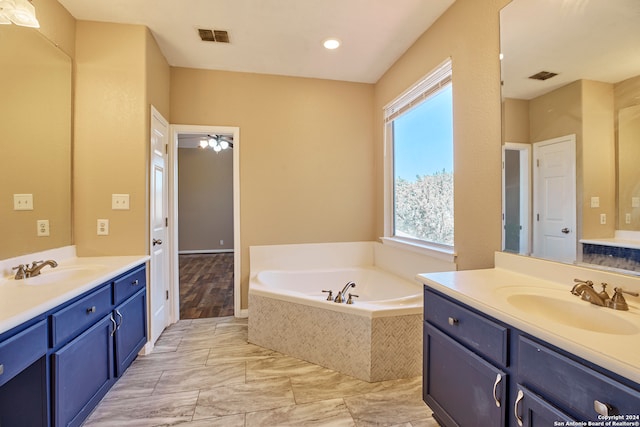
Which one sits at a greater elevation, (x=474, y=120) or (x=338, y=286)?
(x=474, y=120)

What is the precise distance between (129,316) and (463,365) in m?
2.08

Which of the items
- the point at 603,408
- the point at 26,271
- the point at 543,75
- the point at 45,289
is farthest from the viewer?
the point at 26,271

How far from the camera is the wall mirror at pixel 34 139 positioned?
5.29 feet

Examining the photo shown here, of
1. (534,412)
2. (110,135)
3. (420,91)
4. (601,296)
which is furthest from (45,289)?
(420,91)

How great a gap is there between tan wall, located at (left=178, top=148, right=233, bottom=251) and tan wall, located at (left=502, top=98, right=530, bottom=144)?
614cm

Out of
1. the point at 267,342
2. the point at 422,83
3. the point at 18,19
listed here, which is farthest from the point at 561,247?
the point at 18,19

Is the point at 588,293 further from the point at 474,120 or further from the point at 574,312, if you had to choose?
the point at 474,120

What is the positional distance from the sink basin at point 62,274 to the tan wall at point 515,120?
2.56m

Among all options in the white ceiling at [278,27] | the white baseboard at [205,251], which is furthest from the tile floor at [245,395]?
the white baseboard at [205,251]

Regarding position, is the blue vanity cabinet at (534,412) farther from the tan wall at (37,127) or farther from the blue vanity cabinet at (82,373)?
the tan wall at (37,127)

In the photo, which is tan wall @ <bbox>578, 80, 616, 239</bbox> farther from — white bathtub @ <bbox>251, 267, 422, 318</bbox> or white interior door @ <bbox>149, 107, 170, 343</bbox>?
Answer: white interior door @ <bbox>149, 107, 170, 343</bbox>

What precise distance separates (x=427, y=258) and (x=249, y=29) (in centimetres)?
244

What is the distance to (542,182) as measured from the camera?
145 cm

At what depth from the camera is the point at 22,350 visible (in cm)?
105
